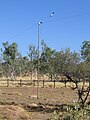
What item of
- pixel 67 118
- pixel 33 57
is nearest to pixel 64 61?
pixel 67 118

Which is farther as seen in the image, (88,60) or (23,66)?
(23,66)

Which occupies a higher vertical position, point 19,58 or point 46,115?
point 19,58

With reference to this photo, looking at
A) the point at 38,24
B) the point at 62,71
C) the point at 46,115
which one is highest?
the point at 38,24

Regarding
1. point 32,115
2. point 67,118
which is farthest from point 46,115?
point 67,118

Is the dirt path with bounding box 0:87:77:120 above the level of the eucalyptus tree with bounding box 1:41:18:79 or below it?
below

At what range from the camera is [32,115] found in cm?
2348

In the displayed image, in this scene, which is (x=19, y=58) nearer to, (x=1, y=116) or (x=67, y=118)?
(x=1, y=116)

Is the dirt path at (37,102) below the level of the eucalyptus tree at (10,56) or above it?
below

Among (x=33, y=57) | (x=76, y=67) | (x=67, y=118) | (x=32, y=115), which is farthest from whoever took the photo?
(x=33, y=57)

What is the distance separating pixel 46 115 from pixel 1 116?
4.57 m

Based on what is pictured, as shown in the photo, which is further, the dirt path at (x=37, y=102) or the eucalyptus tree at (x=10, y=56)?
the eucalyptus tree at (x=10, y=56)

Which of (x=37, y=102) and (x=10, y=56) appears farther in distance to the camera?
(x=10, y=56)

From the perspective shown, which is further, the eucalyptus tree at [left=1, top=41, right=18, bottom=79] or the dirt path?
the eucalyptus tree at [left=1, top=41, right=18, bottom=79]

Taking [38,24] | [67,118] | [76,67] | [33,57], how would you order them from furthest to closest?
[33,57] < [38,24] < [76,67] < [67,118]
